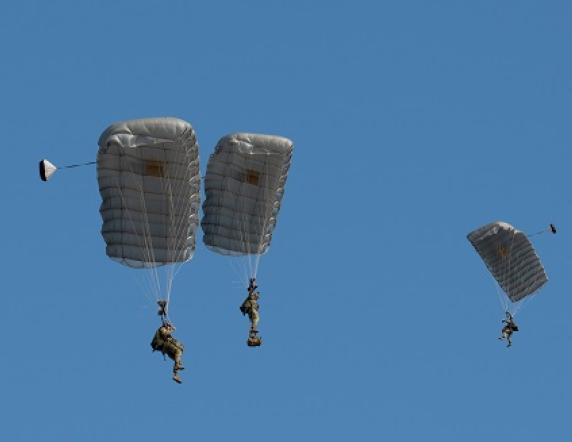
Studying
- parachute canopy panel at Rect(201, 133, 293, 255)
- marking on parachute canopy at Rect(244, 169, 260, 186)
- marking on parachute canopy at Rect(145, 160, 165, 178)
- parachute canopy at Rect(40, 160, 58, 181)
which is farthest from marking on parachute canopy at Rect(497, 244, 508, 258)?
parachute canopy at Rect(40, 160, 58, 181)

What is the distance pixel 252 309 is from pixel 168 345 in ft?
14.5

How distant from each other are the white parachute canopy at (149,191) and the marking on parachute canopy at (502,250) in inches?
643

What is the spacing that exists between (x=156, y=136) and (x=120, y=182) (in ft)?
5.74

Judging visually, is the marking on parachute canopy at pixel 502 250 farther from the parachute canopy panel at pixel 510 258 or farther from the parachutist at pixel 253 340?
the parachutist at pixel 253 340

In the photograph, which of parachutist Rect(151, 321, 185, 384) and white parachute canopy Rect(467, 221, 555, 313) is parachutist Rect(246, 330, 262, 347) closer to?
parachutist Rect(151, 321, 185, 384)

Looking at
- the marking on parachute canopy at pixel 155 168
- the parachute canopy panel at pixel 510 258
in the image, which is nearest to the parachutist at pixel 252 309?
the marking on parachute canopy at pixel 155 168

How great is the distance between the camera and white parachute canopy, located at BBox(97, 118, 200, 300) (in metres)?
53.4

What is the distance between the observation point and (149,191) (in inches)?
2151

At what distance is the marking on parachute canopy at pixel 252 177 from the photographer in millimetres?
58062

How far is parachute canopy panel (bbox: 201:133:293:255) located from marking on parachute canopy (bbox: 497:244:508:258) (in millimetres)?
12312

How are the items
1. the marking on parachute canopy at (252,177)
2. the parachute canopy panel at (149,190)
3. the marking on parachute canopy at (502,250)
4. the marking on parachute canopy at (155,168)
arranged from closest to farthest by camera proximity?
the parachute canopy panel at (149,190) < the marking on parachute canopy at (155,168) < the marking on parachute canopy at (252,177) < the marking on parachute canopy at (502,250)

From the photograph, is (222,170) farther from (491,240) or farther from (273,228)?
(491,240)

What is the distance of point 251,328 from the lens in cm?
5791

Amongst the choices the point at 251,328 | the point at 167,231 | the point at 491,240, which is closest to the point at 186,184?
the point at 167,231
